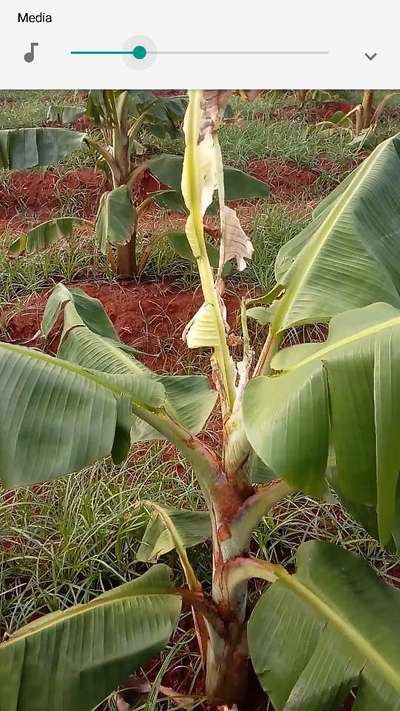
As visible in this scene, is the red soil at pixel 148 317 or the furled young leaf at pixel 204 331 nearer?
the furled young leaf at pixel 204 331

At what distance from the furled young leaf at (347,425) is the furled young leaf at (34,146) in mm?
1476

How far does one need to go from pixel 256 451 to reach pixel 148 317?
1.76 metres

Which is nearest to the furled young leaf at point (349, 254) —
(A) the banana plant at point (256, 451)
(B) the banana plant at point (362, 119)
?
(A) the banana plant at point (256, 451)

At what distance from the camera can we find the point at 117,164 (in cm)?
253

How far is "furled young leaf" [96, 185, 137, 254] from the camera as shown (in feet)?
6.98

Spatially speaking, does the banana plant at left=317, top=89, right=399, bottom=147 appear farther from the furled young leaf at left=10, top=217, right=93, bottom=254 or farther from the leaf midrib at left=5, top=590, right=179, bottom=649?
the leaf midrib at left=5, top=590, right=179, bottom=649

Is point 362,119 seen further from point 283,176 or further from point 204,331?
point 204,331

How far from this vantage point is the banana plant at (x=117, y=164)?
78.2 inches

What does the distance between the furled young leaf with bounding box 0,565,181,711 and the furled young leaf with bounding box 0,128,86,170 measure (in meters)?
1.41

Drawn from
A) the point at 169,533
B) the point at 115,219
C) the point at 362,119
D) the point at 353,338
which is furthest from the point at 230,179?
the point at 362,119

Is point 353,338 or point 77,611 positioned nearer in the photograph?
point 353,338

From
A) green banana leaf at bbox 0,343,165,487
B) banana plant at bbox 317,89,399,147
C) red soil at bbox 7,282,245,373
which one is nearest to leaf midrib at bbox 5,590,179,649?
green banana leaf at bbox 0,343,165,487

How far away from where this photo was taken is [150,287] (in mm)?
2625

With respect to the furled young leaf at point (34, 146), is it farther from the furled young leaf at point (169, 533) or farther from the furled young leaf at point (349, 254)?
the furled young leaf at point (169, 533)
